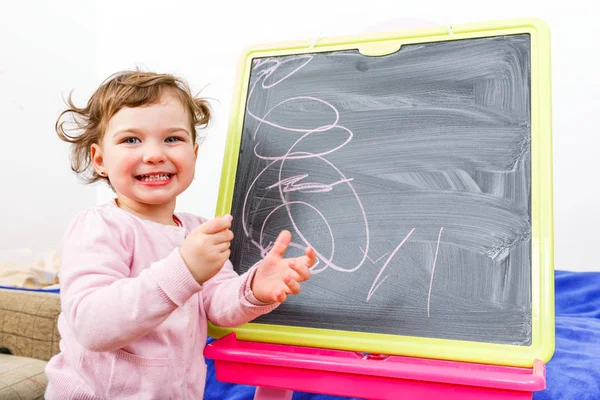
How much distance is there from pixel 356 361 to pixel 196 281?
0.30 metres

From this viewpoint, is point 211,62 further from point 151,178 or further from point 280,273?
point 280,273

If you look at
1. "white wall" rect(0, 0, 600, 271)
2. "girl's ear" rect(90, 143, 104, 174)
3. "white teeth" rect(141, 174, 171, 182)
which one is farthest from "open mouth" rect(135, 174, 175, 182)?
"white wall" rect(0, 0, 600, 271)

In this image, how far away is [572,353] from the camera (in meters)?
1.29

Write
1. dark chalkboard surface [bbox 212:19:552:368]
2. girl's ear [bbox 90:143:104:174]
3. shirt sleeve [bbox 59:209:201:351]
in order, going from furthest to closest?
girl's ear [bbox 90:143:104:174] < dark chalkboard surface [bbox 212:19:552:368] < shirt sleeve [bbox 59:209:201:351]

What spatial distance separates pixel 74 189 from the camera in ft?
9.02

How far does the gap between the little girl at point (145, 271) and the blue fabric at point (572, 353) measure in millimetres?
225

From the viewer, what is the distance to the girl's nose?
1.00 m

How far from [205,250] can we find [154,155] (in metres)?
0.25

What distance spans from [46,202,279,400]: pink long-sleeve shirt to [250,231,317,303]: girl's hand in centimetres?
3

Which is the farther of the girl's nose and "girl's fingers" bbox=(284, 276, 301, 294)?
the girl's nose

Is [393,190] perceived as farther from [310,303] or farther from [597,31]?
[597,31]

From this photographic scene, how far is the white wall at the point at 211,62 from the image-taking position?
2266 millimetres

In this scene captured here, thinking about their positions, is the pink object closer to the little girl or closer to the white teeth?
the little girl

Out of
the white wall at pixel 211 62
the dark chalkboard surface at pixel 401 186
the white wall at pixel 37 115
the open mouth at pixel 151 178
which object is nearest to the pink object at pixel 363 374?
the dark chalkboard surface at pixel 401 186
